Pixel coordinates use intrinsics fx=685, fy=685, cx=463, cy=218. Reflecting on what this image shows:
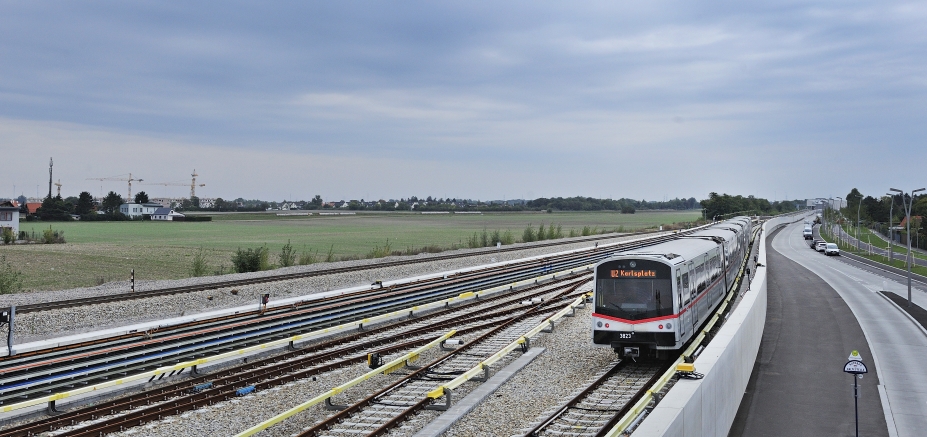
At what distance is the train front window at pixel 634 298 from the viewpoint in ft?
59.3

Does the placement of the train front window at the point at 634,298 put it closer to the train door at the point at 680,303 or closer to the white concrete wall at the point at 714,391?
the train door at the point at 680,303

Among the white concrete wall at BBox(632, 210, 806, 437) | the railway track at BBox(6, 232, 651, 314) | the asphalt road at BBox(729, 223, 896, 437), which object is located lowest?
the asphalt road at BBox(729, 223, 896, 437)

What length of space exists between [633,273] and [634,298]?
2.20ft

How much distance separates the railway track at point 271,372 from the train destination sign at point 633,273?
7.37 metres

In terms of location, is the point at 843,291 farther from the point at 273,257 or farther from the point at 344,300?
the point at 273,257

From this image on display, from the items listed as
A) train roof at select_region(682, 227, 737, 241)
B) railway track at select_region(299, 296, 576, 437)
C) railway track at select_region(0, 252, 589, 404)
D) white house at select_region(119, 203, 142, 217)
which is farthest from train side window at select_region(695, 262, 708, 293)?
white house at select_region(119, 203, 142, 217)

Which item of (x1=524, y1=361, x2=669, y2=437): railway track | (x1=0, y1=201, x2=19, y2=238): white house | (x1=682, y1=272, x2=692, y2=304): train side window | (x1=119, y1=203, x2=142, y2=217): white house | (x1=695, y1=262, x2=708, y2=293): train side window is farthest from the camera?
(x1=119, y1=203, x2=142, y2=217): white house

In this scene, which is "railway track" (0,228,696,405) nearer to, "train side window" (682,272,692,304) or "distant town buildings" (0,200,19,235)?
"train side window" (682,272,692,304)

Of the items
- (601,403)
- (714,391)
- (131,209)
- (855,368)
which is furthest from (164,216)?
(855,368)

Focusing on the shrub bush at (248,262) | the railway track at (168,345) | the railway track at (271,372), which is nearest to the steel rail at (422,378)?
the railway track at (271,372)

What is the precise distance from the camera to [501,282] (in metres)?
39.2

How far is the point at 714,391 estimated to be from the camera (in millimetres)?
A: 13023

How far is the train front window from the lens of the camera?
18.1 m

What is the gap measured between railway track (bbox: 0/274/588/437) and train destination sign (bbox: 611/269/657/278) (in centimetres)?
737
